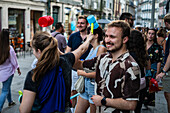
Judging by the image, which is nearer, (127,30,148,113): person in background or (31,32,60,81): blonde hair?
(31,32,60,81): blonde hair

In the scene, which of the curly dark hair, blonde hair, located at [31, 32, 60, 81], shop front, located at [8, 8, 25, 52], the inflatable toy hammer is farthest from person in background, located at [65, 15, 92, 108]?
shop front, located at [8, 8, 25, 52]

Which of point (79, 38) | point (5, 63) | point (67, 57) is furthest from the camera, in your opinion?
point (5, 63)

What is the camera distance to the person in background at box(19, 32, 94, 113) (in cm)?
210

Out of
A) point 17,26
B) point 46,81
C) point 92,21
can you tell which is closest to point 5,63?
point 92,21

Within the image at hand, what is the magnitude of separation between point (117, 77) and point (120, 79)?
3 centimetres

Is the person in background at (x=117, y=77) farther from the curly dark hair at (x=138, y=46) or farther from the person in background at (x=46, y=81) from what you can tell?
the curly dark hair at (x=138, y=46)

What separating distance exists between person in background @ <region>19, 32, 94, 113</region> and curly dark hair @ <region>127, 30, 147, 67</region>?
1.58 m

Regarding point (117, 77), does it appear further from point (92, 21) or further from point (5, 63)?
point (5, 63)

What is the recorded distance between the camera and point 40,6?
60.1ft

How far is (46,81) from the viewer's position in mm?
2186

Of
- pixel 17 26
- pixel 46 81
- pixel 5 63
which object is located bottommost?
pixel 5 63

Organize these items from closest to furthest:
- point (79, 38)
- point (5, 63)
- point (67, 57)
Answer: point (67, 57)
point (79, 38)
point (5, 63)

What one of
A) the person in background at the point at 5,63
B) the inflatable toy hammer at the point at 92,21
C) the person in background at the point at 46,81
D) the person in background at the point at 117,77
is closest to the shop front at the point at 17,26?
the person in background at the point at 5,63

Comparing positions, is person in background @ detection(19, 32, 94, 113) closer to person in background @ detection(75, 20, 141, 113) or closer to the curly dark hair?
person in background @ detection(75, 20, 141, 113)
